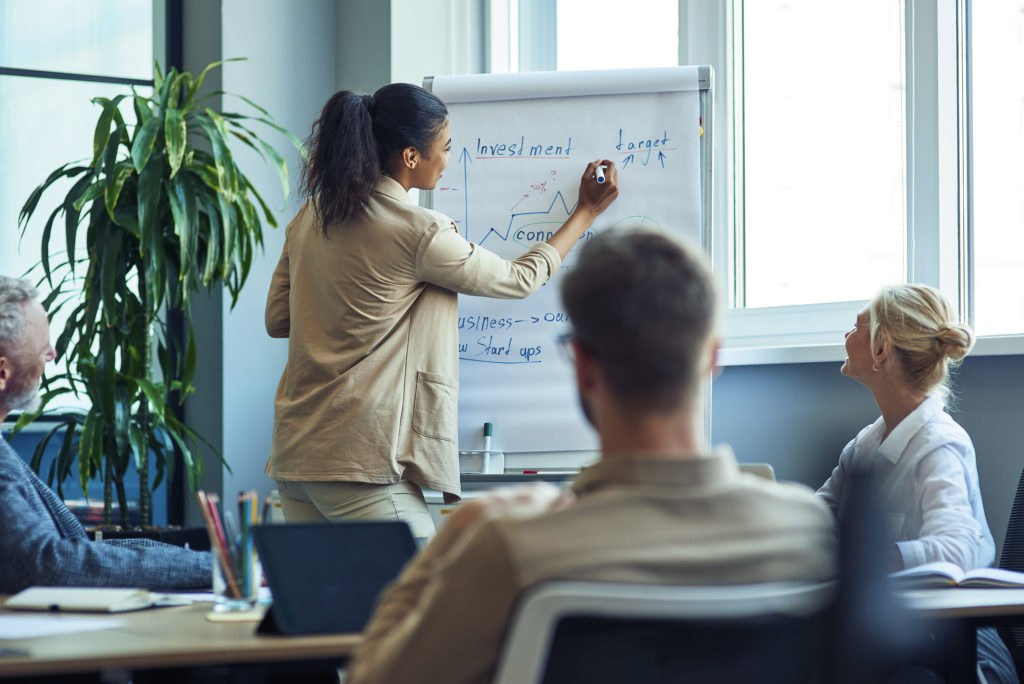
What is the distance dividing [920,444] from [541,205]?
1216 mm

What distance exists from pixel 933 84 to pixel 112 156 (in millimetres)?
2379

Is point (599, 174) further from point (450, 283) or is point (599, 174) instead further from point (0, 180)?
point (0, 180)

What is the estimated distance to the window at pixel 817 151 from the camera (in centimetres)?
345

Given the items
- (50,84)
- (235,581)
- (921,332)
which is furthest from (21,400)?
(50,84)

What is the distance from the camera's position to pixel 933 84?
326 cm

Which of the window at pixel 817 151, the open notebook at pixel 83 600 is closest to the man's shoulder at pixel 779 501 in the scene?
the open notebook at pixel 83 600

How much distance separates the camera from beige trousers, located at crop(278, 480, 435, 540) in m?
2.53

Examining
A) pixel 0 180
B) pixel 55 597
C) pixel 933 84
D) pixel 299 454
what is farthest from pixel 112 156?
pixel 933 84

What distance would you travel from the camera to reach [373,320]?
8.41 feet

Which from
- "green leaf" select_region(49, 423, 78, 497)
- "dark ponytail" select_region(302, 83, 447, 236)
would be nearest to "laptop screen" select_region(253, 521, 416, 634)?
"dark ponytail" select_region(302, 83, 447, 236)

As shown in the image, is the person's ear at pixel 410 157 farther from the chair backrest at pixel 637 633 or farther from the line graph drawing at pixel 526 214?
the chair backrest at pixel 637 633

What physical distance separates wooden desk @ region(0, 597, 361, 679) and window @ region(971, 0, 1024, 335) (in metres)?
2.34

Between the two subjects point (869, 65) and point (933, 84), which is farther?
point (869, 65)

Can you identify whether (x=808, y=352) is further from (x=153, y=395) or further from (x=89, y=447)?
(x=89, y=447)
